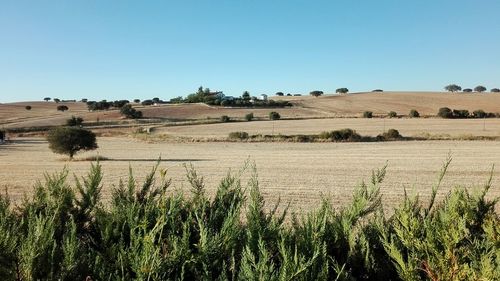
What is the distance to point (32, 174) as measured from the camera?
28.0 metres

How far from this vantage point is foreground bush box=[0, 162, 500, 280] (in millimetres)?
4156

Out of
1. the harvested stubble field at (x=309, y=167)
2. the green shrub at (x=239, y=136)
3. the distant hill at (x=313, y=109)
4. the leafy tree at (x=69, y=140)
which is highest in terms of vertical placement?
the distant hill at (x=313, y=109)

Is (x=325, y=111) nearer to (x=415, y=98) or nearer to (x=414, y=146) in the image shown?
(x=415, y=98)

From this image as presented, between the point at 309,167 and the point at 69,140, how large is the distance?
21126mm

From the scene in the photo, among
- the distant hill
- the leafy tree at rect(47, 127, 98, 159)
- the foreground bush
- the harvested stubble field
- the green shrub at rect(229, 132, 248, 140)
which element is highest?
the distant hill

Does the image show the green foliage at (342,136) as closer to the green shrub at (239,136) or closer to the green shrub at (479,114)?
the green shrub at (239,136)

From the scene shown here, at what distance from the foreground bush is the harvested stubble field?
25.5 feet

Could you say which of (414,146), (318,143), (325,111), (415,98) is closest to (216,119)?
(325,111)

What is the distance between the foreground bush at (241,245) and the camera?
4.16 metres

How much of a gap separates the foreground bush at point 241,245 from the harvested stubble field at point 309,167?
7767 millimetres

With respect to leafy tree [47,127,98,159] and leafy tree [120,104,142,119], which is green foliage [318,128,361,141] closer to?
leafy tree [47,127,98,159]

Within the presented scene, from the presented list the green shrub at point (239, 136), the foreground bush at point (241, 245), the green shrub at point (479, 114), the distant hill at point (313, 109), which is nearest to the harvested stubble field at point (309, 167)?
the green shrub at point (239, 136)

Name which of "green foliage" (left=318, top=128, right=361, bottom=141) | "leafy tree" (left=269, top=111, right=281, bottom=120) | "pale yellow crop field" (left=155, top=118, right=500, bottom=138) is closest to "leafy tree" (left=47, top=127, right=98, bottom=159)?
"pale yellow crop field" (left=155, top=118, right=500, bottom=138)

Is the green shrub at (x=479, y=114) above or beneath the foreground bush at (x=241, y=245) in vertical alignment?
beneath
